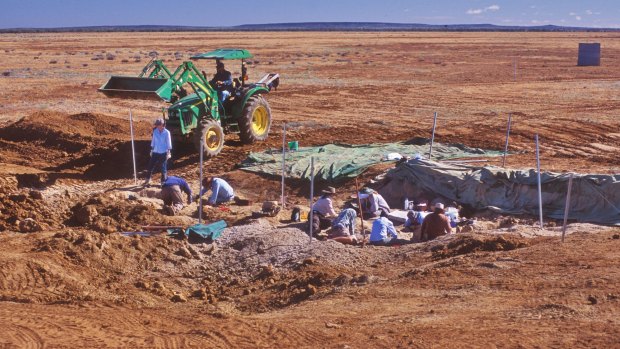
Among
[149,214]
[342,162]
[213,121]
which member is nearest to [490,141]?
[342,162]

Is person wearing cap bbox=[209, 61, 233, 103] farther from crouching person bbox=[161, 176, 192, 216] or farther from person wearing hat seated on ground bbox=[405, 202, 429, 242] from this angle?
person wearing hat seated on ground bbox=[405, 202, 429, 242]

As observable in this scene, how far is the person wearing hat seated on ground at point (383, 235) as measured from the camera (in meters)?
11.7

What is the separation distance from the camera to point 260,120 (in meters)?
19.6

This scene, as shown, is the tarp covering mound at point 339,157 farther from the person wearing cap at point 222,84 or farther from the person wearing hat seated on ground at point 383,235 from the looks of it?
the person wearing hat seated on ground at point 383,235

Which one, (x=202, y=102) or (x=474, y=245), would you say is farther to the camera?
(x=202, y=102)

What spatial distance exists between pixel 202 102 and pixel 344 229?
21.0ft

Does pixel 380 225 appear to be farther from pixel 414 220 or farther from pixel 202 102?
pixel 202 102

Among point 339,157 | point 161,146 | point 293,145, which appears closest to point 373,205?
point 339,157

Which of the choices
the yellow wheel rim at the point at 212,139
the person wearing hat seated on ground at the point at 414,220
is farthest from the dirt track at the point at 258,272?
the person wearing hat seated on ground at the point at 414,220

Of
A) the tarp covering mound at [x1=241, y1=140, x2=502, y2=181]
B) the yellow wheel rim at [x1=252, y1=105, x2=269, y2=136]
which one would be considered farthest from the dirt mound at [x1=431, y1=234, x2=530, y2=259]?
the yellow wheel rim at [x1=252, y1=105, x2=269, y2=136]

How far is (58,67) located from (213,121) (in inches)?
1261

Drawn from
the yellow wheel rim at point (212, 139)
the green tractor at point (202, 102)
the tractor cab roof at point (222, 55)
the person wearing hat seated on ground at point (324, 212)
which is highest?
the tractor cab roof at point (222, 55)

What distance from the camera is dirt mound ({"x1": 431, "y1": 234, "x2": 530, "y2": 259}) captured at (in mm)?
10672

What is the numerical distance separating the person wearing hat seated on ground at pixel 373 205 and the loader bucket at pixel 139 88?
→ 14.6 ft
